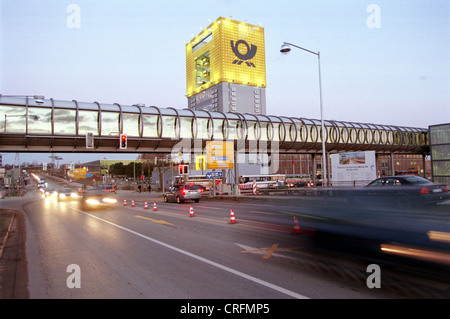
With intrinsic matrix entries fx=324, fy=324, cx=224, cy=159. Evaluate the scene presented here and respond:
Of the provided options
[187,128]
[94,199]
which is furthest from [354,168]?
[94,199]

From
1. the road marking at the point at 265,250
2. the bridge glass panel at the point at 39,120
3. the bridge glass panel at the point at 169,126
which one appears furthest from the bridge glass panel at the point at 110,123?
the road marking at the point at 265,250

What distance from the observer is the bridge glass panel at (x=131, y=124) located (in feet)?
102

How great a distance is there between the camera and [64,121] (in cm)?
2834

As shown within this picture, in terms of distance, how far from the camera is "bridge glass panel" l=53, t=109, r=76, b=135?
28078 mm

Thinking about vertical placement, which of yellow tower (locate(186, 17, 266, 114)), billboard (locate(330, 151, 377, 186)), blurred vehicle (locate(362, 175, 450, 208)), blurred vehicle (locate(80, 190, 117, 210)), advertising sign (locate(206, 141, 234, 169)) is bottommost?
blurred vehicle (locate(80, 190, 117, 210))

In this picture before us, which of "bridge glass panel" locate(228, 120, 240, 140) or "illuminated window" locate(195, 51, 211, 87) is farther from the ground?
"illuminated window" locate(195, 51, 211, 87)

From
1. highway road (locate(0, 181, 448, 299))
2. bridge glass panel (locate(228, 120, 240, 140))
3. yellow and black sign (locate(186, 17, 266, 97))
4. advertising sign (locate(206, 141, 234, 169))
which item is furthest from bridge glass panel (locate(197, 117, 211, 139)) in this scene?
yellow and black sign (locate(186, 17, 266, 97))

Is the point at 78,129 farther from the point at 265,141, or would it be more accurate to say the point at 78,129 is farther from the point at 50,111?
the point at 265,141

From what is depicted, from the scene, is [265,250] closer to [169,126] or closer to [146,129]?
[146,129]

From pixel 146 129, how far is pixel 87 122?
5384mm

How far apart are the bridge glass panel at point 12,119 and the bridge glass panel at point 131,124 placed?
8.22 meters

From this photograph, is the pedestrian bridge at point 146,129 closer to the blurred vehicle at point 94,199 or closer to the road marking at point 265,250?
the blurred vehicle at point 94,199
